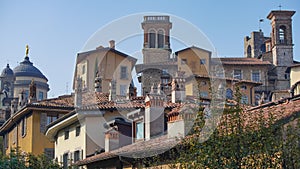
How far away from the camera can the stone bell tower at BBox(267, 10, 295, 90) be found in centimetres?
7381

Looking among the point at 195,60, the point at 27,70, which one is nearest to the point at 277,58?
the point at 195,60

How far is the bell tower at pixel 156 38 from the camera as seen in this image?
242 feet

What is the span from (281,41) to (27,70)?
3874cm

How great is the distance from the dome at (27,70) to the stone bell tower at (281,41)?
118 ft

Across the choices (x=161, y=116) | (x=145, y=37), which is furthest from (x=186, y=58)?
(x=161, y=116)

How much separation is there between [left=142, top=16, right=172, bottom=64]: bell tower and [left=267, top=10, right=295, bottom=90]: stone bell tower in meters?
12.9

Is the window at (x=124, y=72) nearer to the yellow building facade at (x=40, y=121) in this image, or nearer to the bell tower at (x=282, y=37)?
the yellow building facade at (x=40, y=121)

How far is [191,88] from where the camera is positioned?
54.7 meters

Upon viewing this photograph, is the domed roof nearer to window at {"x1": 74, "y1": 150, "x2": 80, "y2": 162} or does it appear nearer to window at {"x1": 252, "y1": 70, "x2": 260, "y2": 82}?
window at {"x1": 252, "y1": 70, "x2": 260, "y2": 82}

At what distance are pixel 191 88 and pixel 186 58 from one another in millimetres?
14001

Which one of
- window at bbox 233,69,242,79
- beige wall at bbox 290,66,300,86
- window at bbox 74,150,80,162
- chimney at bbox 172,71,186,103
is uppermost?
window at bbox 233,69,242,79

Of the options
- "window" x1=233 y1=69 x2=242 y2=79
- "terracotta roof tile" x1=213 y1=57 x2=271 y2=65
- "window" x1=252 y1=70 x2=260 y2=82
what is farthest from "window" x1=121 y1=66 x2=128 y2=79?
"window" x1=252 y1=70 x2=260 y2=82

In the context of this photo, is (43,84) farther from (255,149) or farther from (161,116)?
(255,149)

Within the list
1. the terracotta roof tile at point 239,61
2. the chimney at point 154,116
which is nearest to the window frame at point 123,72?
the terracotta roof tile at point 239,61
